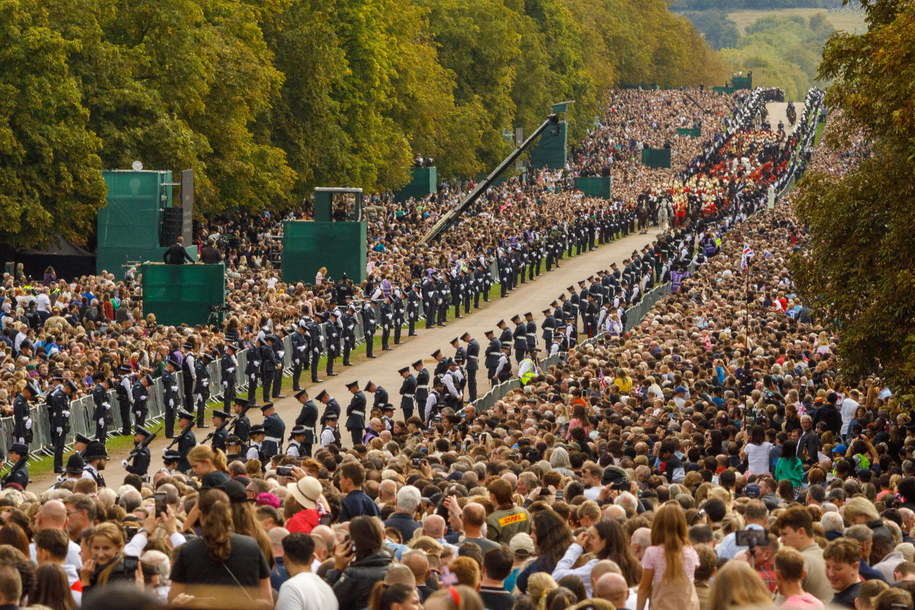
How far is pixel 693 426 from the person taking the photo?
1984 cm

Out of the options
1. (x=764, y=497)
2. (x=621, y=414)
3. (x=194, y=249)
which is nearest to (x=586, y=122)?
(x=194, y=249)

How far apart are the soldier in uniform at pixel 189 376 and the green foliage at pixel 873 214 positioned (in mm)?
11418

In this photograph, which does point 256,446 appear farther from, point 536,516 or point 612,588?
point 612,588

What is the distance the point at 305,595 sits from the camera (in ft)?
29.9

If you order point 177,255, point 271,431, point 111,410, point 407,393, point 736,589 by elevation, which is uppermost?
point 736,589

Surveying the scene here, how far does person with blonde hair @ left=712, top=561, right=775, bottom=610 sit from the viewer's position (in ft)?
24.8

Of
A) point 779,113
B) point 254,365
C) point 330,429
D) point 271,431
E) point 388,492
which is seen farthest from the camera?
point 779,113

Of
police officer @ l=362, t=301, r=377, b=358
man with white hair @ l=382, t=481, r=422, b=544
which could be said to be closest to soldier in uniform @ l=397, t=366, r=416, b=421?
police officer @ l=362, t=301, r=377, b=358

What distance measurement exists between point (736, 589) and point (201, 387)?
21.8 metres

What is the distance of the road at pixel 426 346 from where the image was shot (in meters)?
27.8

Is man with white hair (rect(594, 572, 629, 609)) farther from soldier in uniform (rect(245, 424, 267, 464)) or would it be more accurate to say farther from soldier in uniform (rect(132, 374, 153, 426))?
soldier in uniform (rect(132, 374, 153, 426))

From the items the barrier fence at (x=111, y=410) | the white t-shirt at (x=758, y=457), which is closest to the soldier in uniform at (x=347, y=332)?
the barrier fence at (x=111, y=410)

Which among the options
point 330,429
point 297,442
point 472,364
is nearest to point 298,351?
point 472,364

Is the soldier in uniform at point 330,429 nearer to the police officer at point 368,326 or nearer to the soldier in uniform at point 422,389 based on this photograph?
the soldier in uniform at point 422,389
